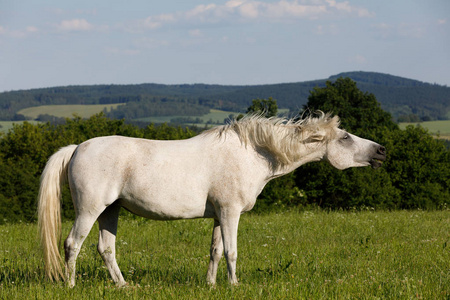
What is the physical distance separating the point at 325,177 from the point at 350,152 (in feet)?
48.5

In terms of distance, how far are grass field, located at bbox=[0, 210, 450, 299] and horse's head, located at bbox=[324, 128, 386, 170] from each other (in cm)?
145

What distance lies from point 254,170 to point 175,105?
163 meters

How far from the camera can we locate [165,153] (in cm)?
623

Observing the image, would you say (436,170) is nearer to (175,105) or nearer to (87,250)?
(87,250)

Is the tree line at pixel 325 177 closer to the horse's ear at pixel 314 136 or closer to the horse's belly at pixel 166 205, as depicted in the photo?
the horse's belly at pixel 166 205

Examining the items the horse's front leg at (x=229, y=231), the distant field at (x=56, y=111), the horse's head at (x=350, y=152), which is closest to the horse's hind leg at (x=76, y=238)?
the horse's front leg at (x=229, y=231)

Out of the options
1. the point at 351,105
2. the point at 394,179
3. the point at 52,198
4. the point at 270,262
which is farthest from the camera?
the point at 351,105

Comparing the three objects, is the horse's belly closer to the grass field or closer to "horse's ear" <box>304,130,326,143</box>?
the grass field

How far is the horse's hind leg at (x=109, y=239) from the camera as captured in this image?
652cm

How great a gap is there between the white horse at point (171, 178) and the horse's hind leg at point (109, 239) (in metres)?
0.01

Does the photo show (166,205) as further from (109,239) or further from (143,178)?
(109,239)

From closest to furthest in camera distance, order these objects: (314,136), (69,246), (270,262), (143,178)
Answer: (143,178), (69,246), (314,136), (270,262)

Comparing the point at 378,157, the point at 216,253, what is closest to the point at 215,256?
the point at 216,253

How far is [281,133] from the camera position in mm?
6660
